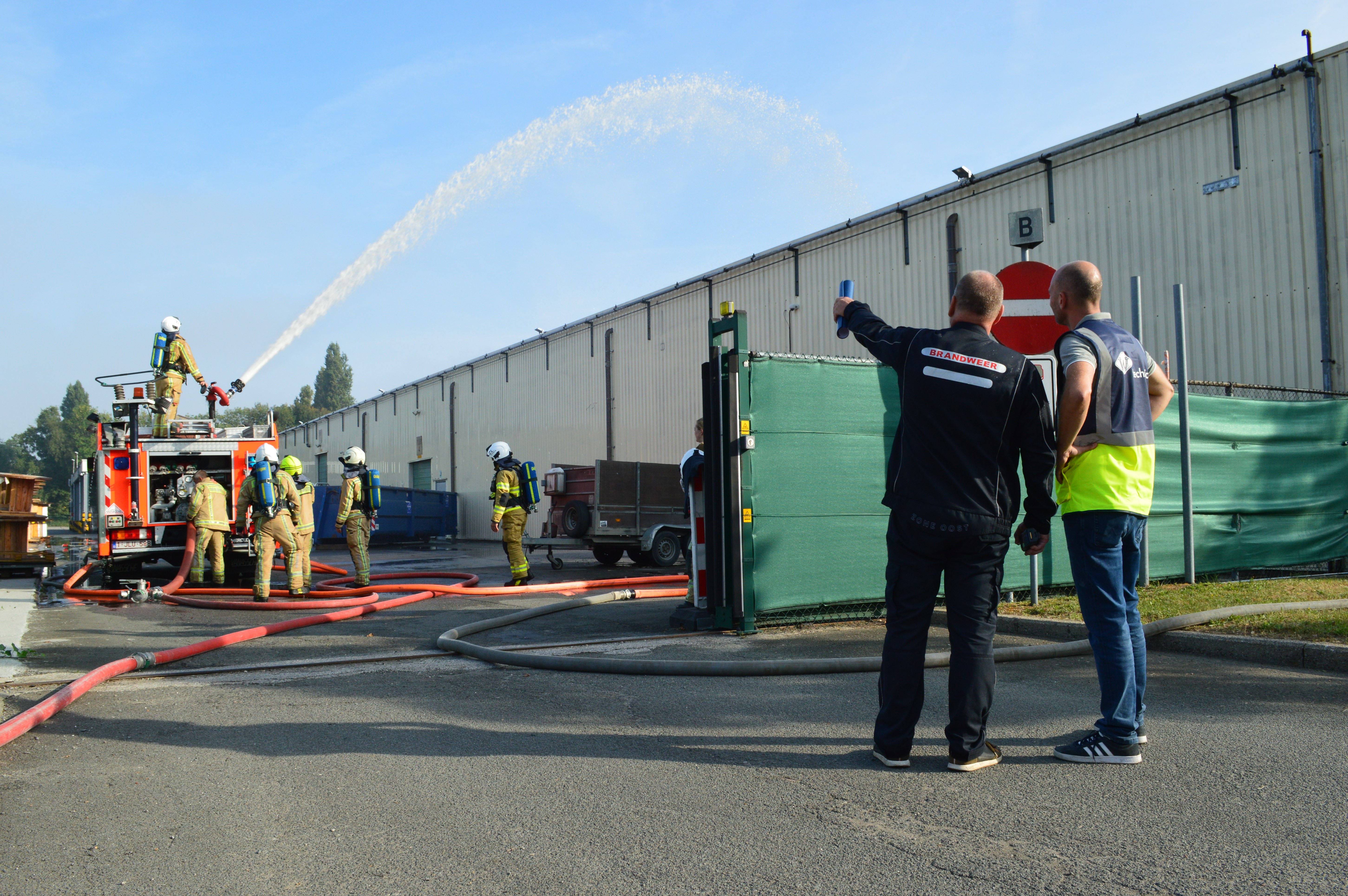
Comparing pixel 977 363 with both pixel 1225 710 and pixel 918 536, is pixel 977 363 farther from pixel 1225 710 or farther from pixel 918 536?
pixel 1225 710

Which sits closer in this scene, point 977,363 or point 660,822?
point 660,822

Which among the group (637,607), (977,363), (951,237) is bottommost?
(637,607)

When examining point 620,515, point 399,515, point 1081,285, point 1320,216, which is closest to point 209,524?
point 620,515

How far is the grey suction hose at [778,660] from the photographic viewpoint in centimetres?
533

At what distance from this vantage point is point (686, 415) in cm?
2284

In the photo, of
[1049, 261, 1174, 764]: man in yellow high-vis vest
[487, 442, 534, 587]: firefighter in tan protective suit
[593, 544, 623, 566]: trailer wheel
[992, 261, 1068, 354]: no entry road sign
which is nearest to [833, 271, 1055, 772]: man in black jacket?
[1049, 261, 1174, 764]: man in yellow high-vis vest

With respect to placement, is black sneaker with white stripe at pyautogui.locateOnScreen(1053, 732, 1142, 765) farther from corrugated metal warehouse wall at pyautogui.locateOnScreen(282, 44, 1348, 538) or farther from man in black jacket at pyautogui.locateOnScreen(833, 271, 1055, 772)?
corrugated metal warehouse wall at pyautogui.locateOnScreen(282, 44, 1348, 538)

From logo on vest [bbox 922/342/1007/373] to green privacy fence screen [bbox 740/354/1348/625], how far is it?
3.70 m

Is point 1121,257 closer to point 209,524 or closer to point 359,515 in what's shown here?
point 359,515

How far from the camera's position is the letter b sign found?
22.9ft

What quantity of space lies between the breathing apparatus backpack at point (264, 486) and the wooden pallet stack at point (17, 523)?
23.0 ft

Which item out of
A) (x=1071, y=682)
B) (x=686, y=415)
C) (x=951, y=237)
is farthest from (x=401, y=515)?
(x=1071, y=682)

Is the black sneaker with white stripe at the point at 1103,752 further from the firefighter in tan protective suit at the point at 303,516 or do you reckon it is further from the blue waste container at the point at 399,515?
the blue waste container at the point at 399,515

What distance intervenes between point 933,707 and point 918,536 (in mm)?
1461
